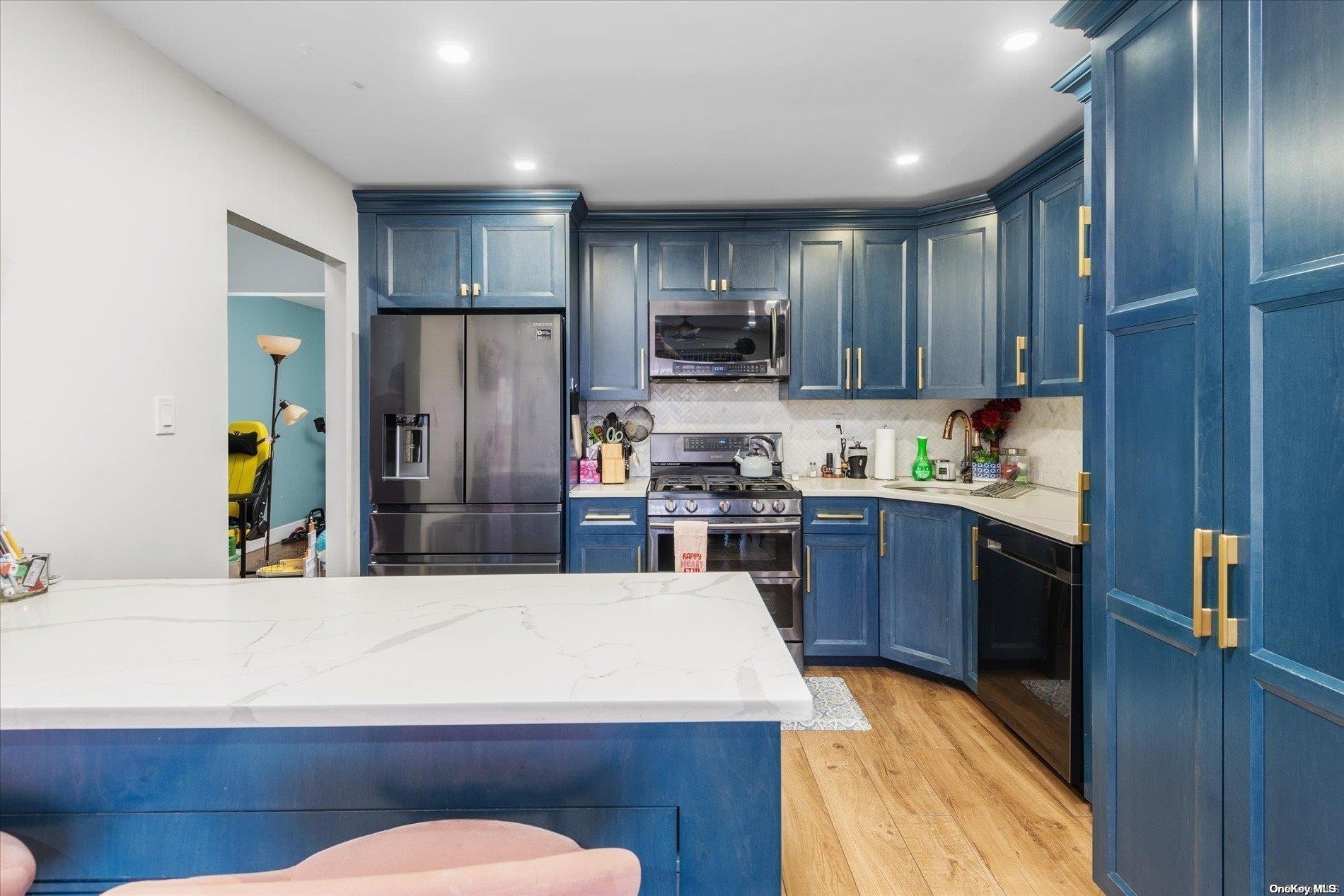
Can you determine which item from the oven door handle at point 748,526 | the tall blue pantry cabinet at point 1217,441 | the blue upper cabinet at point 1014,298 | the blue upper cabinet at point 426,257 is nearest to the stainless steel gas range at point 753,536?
the oven door handle at point 748,526

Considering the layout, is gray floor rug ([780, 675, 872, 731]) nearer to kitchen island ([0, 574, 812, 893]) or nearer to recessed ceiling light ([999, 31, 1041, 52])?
kitchen island ([0, 574, 812, 893])

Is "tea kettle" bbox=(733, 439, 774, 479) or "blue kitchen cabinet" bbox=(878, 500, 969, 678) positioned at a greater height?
"tea kettle" bbox=(733, 439, 774, 479)

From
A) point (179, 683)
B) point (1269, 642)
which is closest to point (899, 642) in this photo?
point (1269, 642)

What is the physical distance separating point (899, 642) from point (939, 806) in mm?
1133

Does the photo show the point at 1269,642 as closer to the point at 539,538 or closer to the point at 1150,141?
the point at 1150,141

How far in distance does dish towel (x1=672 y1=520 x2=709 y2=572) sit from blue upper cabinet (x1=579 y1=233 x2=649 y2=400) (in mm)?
819

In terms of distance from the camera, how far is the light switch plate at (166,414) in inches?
79.0

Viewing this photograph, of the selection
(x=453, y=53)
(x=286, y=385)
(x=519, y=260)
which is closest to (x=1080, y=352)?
(x=453, y=53)

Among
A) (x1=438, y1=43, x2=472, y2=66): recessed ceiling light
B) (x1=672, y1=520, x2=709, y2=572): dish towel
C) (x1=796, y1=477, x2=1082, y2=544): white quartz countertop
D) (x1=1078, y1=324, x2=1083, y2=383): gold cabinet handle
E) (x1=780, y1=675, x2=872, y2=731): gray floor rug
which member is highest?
(x1=438, y1=43, x2=472, y2=66): recessed ceiling light

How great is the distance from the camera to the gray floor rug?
2713 millimetres

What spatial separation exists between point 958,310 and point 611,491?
2.00 metres

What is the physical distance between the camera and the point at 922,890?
69.5 inches

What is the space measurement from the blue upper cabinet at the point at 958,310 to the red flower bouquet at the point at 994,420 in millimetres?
346

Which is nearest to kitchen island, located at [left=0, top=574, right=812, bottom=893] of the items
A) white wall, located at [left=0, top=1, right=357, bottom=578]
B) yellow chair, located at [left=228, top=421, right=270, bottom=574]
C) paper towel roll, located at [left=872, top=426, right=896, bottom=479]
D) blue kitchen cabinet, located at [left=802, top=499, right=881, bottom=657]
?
white wall, located at [left=0, top=1, right=357, bottom=578]
